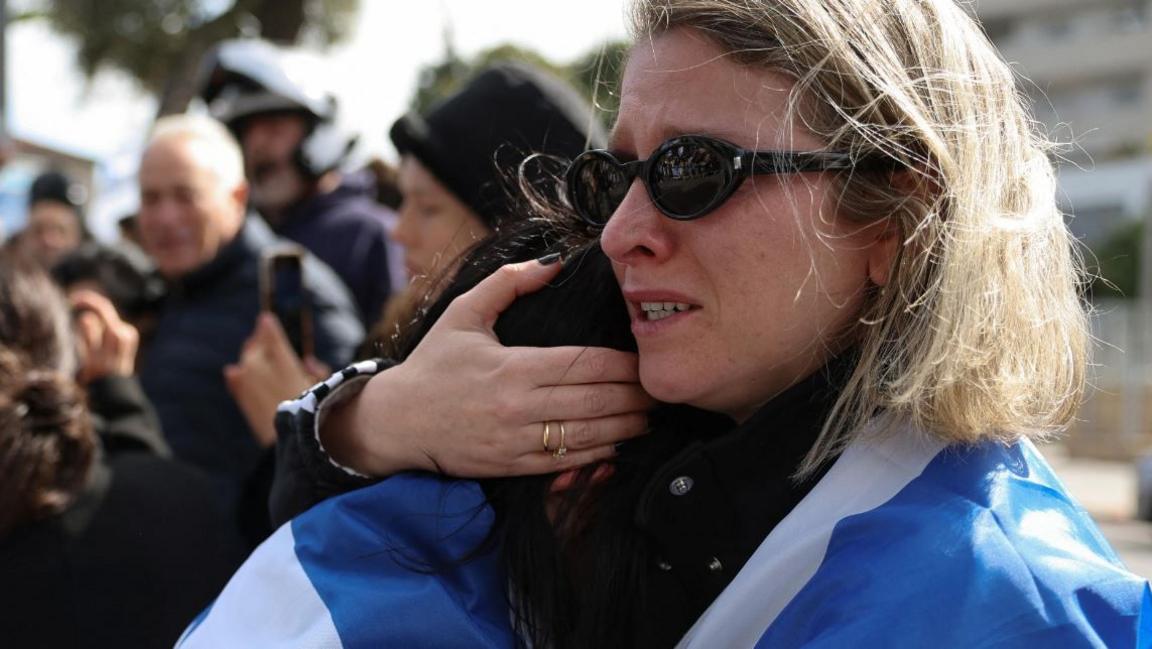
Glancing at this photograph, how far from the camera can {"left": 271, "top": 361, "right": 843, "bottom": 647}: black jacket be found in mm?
1471

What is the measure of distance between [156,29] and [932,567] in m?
18.0

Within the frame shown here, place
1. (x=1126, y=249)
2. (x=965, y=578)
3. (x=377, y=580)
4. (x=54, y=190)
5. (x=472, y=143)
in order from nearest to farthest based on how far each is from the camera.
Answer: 1. (x=965, y=578)
2. (x=377, y=580)
3. (x=472, y=143)
4. (x=54, y=190)
5. (x=1126, y=249)

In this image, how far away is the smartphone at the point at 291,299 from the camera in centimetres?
313

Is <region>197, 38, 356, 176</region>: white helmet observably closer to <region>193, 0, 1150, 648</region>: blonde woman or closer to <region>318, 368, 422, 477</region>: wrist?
<region>318, 368, 422, 477</region>: wrist

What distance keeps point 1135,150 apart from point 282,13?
114 ft

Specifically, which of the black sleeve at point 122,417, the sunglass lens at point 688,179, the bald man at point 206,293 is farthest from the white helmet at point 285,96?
the sunglass lens at point 688,179

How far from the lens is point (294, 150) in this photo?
4555mm

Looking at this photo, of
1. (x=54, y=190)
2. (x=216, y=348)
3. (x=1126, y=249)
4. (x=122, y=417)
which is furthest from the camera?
(x=1126, y=249)


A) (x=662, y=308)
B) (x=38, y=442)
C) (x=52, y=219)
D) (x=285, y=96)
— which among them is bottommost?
(x=52, y=219)

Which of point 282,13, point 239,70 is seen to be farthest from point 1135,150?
point 239,70

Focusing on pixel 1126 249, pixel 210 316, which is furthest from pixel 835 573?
pixel 1126 249

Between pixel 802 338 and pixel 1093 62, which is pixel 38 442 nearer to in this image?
pixel 802 338

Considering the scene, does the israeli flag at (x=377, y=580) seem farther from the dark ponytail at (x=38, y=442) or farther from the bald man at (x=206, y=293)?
the bald man at (x=206, y=293)

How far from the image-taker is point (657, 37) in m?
1.58
